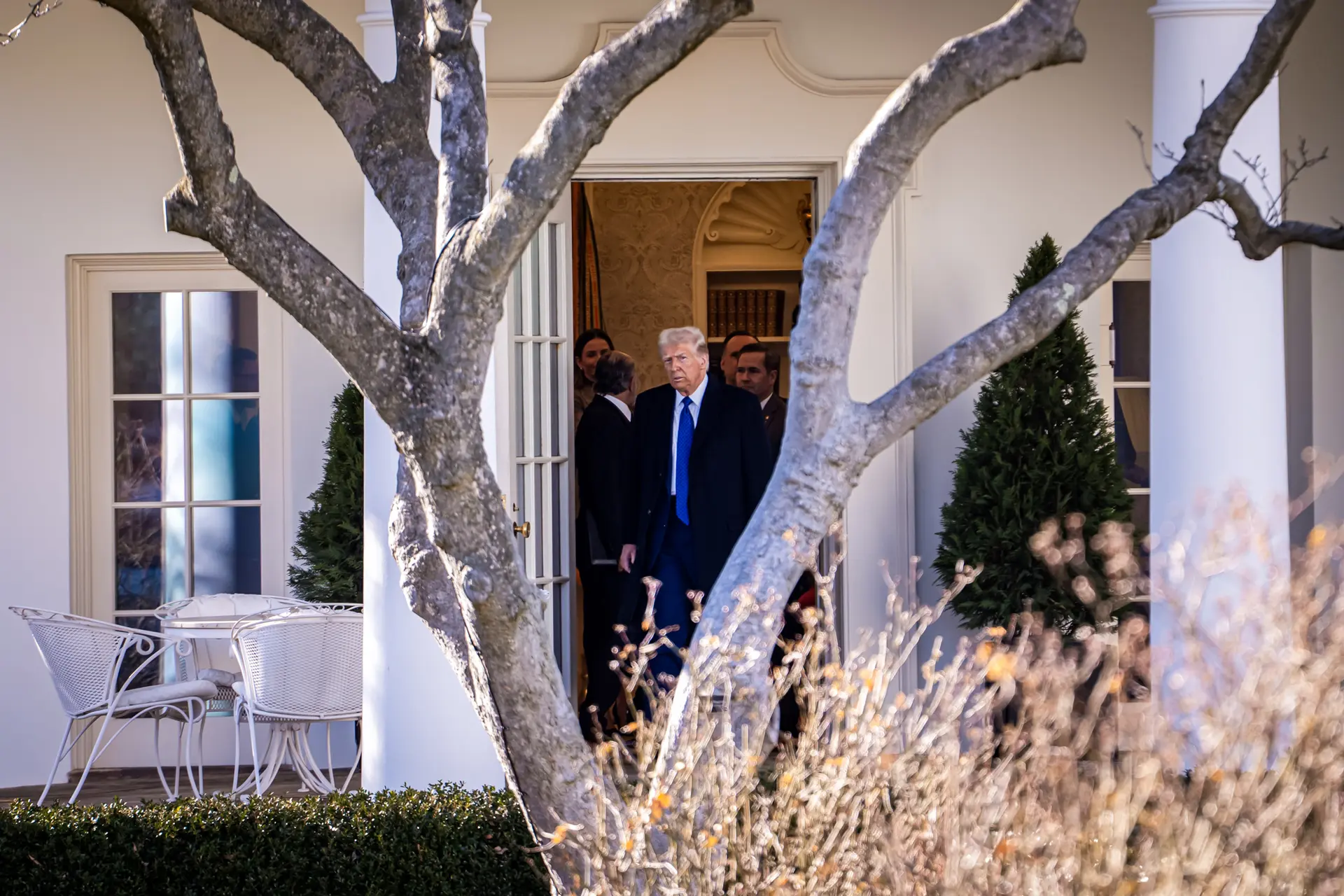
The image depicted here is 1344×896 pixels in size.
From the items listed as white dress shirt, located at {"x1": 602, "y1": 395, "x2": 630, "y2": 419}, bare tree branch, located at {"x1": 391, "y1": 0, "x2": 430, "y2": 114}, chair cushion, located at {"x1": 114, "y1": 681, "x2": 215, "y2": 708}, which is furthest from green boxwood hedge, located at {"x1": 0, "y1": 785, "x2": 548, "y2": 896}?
white dress shirt, located at {"x1": 602, "y1": 395, "x2": 630, "y2": 419}

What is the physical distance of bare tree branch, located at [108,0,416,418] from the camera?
285 cm

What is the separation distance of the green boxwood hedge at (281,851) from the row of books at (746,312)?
7.34m

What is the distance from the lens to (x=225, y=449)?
7000 mm

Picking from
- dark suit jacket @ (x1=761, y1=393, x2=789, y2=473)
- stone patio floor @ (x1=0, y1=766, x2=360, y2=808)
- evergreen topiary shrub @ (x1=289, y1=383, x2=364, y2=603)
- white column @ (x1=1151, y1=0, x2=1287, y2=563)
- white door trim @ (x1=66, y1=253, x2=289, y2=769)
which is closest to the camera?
white column @ (x1=1151, y1=0, x2=1287, y2=563)

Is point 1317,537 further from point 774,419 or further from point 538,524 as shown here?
point 774,419

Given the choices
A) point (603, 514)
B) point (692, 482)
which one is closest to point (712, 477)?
point (692, 482)

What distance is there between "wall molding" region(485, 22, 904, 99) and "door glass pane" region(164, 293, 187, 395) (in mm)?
1890

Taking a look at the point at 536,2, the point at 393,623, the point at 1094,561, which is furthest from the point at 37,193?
the point at 1094,561

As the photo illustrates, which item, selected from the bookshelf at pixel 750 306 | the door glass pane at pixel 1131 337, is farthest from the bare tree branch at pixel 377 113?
the bookshelf at pixel 750 306

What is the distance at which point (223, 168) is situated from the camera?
2889 millimetres

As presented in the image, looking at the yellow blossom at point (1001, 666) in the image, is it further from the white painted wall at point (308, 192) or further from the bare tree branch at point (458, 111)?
the white painted wall at point (308, 192)

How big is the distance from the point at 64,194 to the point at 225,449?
4.66 ft

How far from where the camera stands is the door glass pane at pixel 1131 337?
278 inches

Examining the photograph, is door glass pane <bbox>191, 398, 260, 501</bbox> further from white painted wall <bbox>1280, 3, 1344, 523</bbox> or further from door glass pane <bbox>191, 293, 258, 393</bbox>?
white painted wall <bbox>1280, 3, 1344, 523</bbox>
